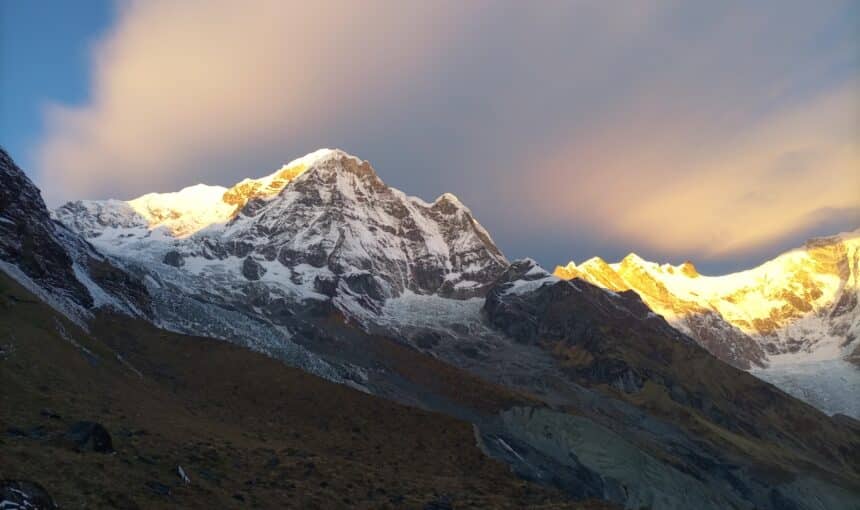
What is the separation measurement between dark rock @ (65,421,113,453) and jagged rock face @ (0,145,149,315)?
41.9 m

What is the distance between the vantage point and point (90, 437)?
106 feet

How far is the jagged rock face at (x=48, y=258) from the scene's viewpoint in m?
71.5

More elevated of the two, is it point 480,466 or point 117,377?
point 117,377

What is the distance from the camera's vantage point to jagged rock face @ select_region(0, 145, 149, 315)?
71500 millimetres

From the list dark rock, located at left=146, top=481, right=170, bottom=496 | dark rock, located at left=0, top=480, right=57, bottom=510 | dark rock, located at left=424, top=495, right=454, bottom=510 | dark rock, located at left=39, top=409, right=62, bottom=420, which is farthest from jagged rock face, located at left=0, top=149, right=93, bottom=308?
dark rock, located at left=0, top=480, right=57, bottom=510

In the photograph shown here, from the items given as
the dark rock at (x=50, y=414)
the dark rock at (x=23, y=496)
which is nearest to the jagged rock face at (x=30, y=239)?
the dark rock at (x=50, y=414)

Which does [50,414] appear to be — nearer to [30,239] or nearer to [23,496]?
[23,496]

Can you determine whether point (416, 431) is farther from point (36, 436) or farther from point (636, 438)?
point (636, 438)

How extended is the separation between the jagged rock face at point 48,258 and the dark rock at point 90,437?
41.9 metres

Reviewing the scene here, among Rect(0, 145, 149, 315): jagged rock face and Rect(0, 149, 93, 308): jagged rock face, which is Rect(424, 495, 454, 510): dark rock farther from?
Rect(0, 149, 93, 308): jagged rock face

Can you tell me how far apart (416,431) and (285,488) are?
84.3 ft

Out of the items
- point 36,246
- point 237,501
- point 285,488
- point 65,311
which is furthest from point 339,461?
point 36,246

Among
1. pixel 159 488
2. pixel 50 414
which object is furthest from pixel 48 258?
pixel 159 488

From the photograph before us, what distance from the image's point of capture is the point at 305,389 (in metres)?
69.9
